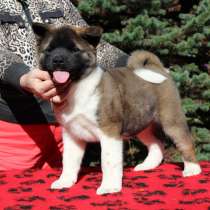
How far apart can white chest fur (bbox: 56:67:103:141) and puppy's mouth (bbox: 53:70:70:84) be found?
0.61ft

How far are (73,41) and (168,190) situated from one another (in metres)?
0.92

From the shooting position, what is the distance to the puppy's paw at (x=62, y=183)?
313 centimetres

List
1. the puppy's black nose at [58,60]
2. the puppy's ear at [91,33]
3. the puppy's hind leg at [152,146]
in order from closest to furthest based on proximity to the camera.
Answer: the puppy's black nose at [58,60], the puppy's ear at [91,33], the puppy's hind leg at [152,146]

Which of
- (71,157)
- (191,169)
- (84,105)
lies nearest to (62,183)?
(71,157)

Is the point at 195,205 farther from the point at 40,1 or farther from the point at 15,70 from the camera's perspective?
the point at 40,1

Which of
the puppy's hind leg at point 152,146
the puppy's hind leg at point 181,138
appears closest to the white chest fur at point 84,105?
the puppy's hind leg at point 181,138

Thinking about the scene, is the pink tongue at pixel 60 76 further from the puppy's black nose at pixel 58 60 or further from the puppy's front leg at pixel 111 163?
the puppy's front leg at pixel 111 163

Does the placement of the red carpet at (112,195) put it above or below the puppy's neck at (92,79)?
below

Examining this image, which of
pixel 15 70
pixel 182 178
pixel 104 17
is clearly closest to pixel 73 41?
pixel 15 70

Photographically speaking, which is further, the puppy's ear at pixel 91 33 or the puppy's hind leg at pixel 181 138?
the puppy's hind leg at pixel 181 138

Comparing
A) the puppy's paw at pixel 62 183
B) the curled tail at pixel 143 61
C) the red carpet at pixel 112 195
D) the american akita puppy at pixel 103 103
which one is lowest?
the red carpet at pixel 112 195

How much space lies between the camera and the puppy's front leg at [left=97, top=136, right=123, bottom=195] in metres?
3.02

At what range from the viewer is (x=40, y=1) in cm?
401

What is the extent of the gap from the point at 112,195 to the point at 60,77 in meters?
0.65
